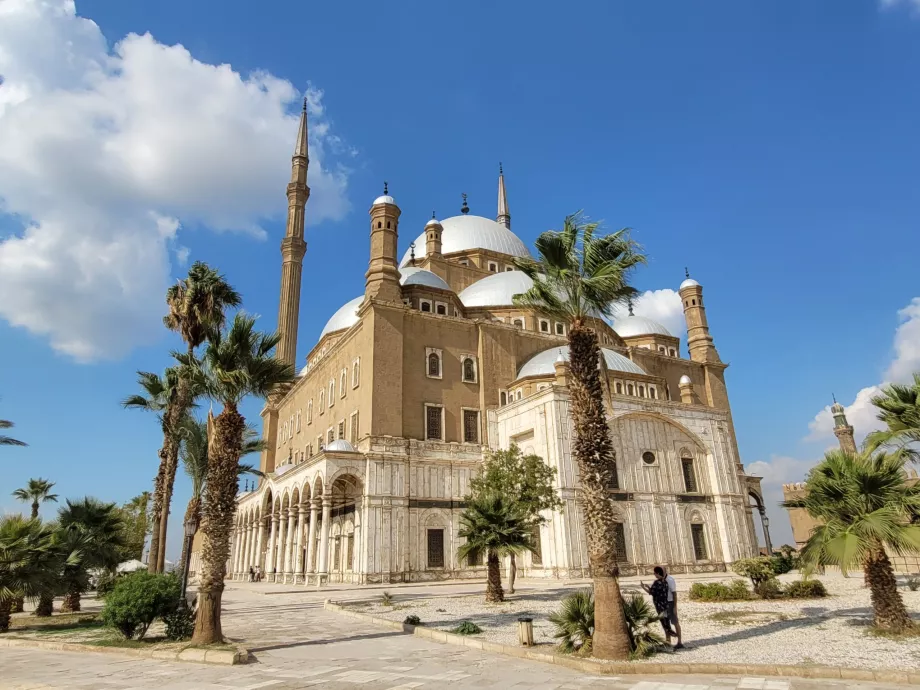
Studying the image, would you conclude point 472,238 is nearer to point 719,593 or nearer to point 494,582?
point 494,582

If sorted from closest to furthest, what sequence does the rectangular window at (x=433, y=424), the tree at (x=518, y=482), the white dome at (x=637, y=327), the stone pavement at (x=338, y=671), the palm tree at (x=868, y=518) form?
the stone pavement at (x=338, y=671) < the palm tree at (x=868, y=518) < the tree at (x=518, y=482) < the rectangular window at (x=433, y=424) < the white dome at (x=637, y=327)

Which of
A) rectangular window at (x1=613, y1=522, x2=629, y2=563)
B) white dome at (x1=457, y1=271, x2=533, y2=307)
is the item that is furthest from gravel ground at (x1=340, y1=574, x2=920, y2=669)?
white dome at (x1=457, y1=271, x2=533, y2=307)

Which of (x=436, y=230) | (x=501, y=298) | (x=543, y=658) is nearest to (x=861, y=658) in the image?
(x=543, y=658)

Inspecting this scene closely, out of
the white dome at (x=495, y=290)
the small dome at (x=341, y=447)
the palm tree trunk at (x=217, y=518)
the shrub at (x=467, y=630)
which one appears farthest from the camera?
the white dome at (x=495, y=290)

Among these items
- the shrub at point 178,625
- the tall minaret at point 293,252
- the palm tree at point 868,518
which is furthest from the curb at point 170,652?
the tall minaret at point 293,252

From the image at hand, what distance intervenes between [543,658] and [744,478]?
32.1m

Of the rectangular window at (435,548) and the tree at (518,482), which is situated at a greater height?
the tree at (518,482)

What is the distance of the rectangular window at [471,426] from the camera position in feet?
95.7

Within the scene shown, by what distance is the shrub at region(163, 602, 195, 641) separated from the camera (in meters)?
10.4

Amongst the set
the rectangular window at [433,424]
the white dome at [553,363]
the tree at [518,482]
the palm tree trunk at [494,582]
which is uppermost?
the white dome at [553,363]

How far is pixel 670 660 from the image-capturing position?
791 centimetres

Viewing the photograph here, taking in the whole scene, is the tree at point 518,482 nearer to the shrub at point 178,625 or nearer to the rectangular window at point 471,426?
the shrub at point 178,625

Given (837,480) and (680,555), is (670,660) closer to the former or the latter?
(837,480)

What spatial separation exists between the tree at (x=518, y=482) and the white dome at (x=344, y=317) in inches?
763
